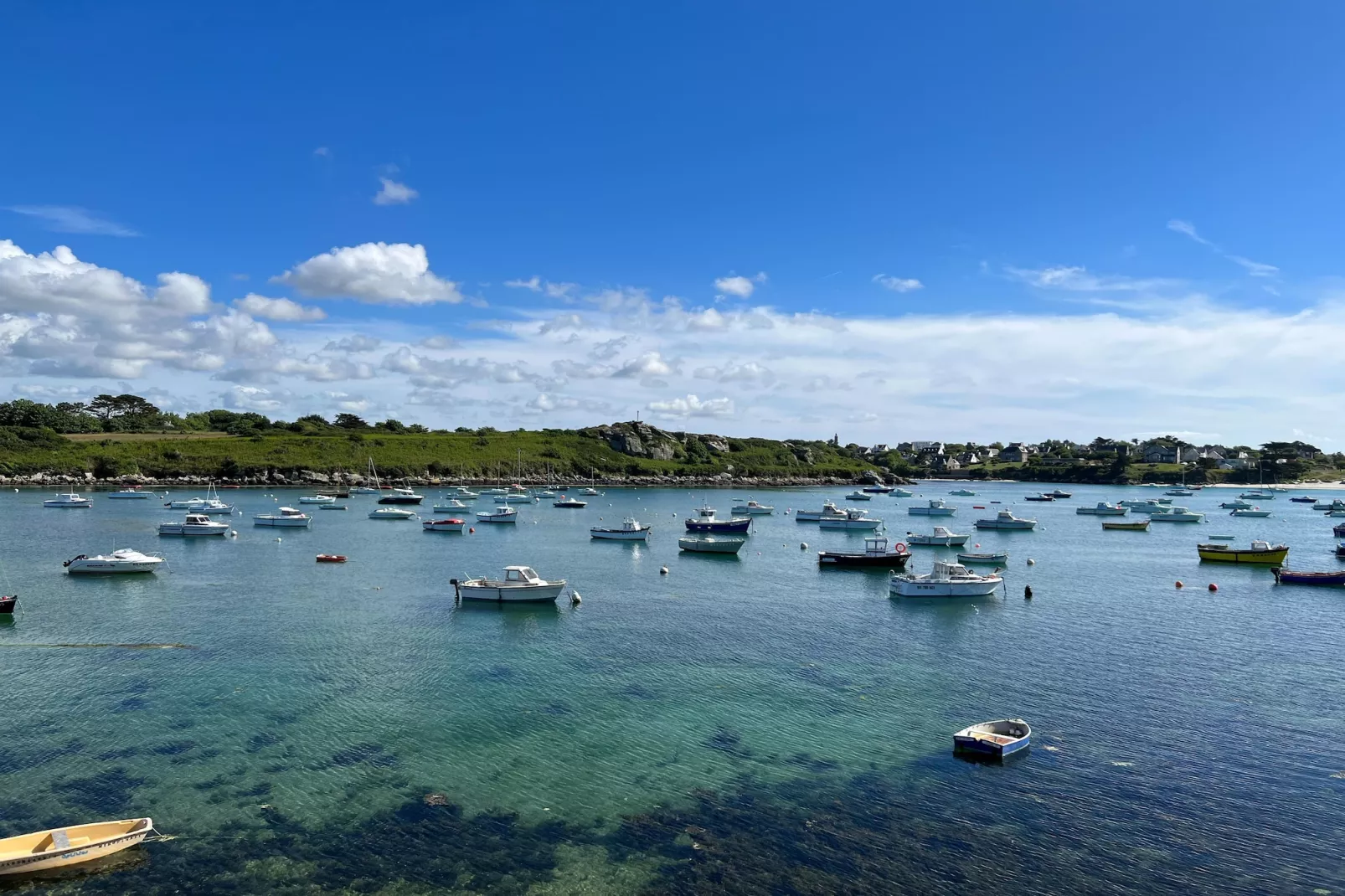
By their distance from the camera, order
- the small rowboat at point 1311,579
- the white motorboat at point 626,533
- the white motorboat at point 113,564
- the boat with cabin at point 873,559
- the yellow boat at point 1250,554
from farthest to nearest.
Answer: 1. the white motorboat at point 626,533
2. the yellow boat at point 1250,554
3. the boat with cabin at point 873,559
4. the small rowboat at point 1311,579
5. the white motorboat at point 113,564

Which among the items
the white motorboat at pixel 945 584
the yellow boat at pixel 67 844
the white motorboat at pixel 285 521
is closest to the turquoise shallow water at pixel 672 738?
the yellow boat at pixel 67 844

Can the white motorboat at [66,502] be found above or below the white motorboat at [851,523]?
above

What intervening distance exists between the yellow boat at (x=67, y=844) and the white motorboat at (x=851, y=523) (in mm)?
104712

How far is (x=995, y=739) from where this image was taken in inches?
1101

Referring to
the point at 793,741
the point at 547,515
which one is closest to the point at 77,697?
the point at 793,741

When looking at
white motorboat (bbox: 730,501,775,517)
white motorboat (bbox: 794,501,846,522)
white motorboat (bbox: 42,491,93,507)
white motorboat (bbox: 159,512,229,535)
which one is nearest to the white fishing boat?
white motorboat (bbox: 159,512,229,535)

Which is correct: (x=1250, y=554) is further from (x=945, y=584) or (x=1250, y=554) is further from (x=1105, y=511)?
(x=1105, y=511)

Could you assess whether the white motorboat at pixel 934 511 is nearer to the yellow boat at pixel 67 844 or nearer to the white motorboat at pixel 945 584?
the white motorboat at pixel 945 584

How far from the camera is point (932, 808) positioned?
24.2 m

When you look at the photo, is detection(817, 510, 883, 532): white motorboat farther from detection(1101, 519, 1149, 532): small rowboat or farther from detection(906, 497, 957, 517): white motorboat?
detection(1101, 519, 1149, 532): small rowboat

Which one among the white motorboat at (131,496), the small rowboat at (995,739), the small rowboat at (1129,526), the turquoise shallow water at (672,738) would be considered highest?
the white motorboat at (131,496)

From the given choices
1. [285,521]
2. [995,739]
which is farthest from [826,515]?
[995,739]

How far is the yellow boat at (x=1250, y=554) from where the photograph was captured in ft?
253

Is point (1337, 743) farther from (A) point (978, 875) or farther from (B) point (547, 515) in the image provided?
(B) point (547, 515)
